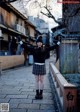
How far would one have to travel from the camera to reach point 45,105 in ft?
24.4

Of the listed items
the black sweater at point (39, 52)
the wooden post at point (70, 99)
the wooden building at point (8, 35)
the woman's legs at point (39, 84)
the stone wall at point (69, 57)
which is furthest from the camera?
the wooden building at point (8, 35)

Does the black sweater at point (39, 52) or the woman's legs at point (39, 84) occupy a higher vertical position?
the black sweater at point (39, 52)

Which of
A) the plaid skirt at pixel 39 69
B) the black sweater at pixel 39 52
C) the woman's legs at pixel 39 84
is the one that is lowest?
the woman's legs at pixel 39 84

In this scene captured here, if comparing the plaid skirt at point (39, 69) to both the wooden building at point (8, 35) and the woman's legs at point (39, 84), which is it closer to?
the woman's legs at point (39, 84)

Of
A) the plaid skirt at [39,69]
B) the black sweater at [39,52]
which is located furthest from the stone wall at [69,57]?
the plaid skirt at [39,69]

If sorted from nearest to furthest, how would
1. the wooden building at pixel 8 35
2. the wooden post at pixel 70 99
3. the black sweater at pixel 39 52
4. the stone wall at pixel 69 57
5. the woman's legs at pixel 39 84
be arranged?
the wooden post at pixel 70 99 < the black sweater at pixel 39 52 < the woman's legs at pixel 39 84 < the stone wall at pixel 69 57 < the wooden building at pixel 8 35

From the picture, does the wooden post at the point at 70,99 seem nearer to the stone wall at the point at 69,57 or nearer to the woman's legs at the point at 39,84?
the woman's legs at the point at 39,84

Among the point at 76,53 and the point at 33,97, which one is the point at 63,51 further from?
the point at 33,97

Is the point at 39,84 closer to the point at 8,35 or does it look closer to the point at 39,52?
the point at 39,52

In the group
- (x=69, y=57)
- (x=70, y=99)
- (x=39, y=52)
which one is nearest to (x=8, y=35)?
(x=69, y=57)

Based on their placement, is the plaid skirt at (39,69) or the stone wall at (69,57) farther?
the stone wall at (69,57)

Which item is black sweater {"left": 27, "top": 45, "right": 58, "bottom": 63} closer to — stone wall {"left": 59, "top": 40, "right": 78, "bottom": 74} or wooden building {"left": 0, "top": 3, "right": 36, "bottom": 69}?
stone wall {"left": 59, "top": 40, "right": 78, "bottom": 74}

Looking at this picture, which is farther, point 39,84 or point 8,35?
point 8,35

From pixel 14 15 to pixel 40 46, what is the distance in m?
21.9
